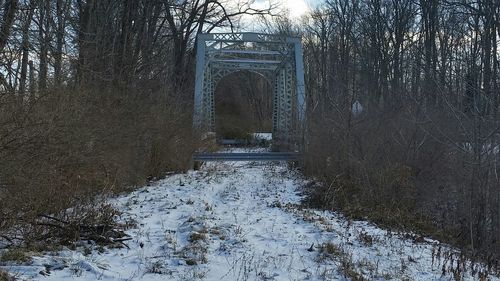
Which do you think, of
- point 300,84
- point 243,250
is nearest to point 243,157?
point 300,84

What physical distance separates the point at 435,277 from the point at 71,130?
4753 mm

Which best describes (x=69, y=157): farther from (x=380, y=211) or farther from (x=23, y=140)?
(x=380, y=211)

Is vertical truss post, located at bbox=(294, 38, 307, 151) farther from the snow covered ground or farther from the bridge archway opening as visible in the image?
the bridge archway opening

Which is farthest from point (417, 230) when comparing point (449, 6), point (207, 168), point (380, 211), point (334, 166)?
point (449, 6)

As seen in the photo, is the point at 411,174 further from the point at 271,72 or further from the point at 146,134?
the point at 271,72

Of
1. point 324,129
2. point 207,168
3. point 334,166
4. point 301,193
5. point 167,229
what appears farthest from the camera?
point 207,168

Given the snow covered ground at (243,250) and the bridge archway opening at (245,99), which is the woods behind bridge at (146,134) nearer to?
the snow covered ground at (243,250)

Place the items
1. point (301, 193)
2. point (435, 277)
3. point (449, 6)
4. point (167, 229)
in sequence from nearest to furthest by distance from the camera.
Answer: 1. point (435, 277)
2. point (167, 229)
3. point (301, 193)
4. point (449, 6)

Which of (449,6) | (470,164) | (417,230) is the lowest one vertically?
(417,230)

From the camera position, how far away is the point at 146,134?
11.8 meters

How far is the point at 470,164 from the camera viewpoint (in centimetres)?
789

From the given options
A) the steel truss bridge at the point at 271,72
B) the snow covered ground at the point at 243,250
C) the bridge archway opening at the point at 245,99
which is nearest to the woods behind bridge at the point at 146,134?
the snow covered ground at the point at 243,250

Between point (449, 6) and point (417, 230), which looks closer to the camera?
point (417, 230)

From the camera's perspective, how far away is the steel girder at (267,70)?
18781 mm
